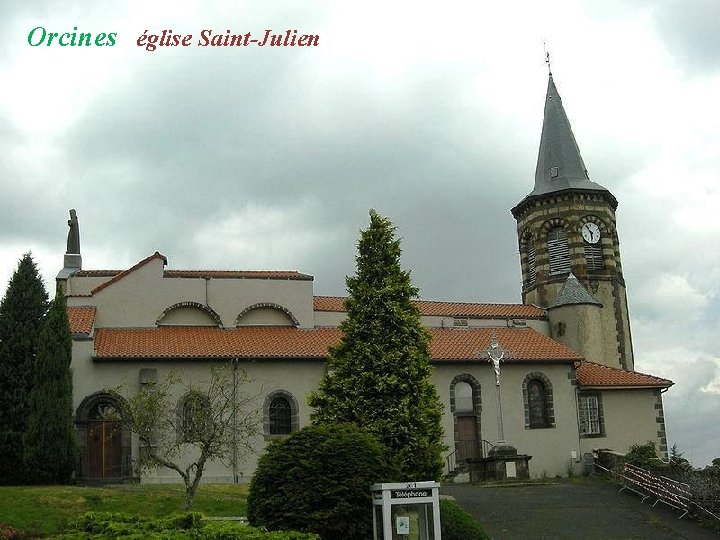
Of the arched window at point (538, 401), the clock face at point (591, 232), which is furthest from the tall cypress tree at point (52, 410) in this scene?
the clock face at point (591, 232)

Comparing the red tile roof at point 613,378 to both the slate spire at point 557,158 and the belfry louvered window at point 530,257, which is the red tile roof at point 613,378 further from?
the slate spire at point 557,158

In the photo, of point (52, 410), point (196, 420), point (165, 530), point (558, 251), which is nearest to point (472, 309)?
point (558, 251)

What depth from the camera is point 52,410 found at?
2647 centimetres

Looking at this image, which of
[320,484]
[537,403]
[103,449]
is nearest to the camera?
[320,484]

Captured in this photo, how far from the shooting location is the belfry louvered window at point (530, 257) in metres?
46.0

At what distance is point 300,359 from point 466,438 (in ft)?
24.9

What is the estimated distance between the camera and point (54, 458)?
85.7 feet

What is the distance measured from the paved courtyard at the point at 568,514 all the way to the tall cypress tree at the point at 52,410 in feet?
40.2

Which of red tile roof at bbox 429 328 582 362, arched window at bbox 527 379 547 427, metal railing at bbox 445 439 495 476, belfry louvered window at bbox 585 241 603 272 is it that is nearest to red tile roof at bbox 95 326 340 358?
red tile roof at bbox 429 328 582 362

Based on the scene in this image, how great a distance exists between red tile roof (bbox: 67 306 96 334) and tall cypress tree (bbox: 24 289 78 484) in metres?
1.80

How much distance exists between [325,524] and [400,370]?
287 inches

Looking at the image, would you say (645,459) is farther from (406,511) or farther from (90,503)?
(90,503)

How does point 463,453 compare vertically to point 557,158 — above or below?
below

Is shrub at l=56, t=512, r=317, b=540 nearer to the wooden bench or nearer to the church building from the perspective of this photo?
the wooden bench
